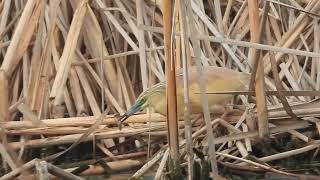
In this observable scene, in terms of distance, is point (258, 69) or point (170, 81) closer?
point (170, 81)

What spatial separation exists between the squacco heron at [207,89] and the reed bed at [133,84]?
0.08 metres

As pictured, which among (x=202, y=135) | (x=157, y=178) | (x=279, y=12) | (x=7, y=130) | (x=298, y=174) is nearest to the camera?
(x=157, y=178)

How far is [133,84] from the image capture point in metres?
3.70

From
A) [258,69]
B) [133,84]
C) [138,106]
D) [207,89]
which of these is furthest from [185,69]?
[133,84]

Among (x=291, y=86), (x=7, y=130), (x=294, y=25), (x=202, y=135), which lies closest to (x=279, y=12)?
(x=294, y=25)

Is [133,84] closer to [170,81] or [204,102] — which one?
[170,81]

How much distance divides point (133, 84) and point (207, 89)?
77 cm

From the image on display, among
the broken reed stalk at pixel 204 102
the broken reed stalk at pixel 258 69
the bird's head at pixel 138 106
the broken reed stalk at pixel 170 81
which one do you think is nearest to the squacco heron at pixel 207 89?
the bird's head at pixel 138 106

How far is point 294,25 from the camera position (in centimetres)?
359

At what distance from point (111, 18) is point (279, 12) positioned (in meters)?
0.82

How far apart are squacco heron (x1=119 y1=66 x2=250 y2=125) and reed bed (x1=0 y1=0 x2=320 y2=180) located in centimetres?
8

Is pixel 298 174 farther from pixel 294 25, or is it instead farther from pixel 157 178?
pixel 294 25

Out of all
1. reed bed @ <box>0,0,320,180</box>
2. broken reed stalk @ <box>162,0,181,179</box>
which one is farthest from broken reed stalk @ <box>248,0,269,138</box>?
broken reed stalk @ <box>162,0,181,179</box>

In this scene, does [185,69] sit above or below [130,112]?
above
